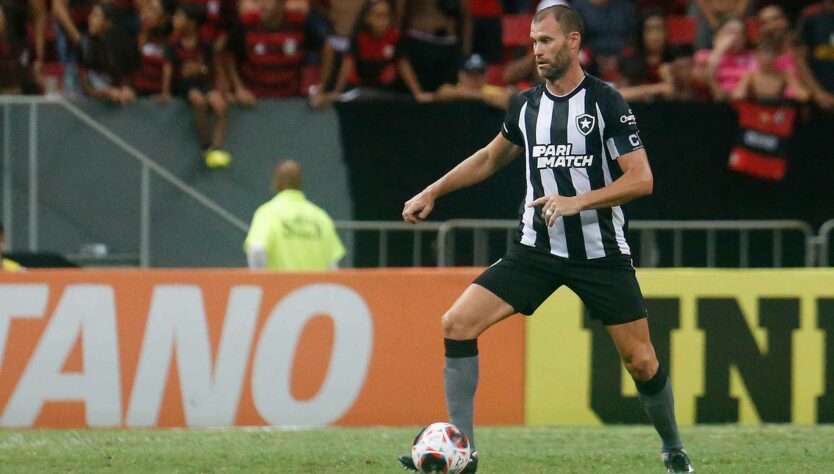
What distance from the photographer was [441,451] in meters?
6.62

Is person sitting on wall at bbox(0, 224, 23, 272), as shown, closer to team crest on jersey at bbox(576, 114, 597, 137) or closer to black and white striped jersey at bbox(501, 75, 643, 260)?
black and white striped jersey at bbox(501, 75, 643, 260)

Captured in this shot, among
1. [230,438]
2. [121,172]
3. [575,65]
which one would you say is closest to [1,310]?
[230,438]

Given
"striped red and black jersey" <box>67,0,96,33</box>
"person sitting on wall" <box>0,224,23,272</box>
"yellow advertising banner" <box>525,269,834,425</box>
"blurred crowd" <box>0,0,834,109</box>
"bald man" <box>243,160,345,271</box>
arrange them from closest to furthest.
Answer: "yellow advertising banner" <box>525,269,834,425</box> < "person sitting on wall" <box>0,224,23,272</box> < "bald man" <box>243,160,345,271</box> < "blurred crowd" <box>0,0,834,109</box> < "striped red and black jersey" <box>67,0,96,33</box>

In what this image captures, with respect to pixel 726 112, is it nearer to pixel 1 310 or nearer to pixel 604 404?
pixel 604 404

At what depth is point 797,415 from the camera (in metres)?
9.96

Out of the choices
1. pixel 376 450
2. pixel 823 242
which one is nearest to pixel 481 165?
pixel 376 450

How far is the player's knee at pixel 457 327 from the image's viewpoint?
697 centimetres

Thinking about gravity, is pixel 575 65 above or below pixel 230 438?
above

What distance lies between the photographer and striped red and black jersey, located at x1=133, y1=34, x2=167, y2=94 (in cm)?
1308

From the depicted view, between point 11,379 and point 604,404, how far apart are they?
153 inches

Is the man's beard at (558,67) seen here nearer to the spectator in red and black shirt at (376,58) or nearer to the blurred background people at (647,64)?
the blurred background people at (647,64)

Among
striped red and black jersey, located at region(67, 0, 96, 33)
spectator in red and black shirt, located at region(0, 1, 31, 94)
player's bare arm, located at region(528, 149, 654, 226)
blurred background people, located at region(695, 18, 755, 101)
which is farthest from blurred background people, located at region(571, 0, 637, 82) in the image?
player's bare arm, located at region(528, 149, 654, 226)

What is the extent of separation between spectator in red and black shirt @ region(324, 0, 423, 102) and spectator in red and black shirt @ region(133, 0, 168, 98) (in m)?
1.56

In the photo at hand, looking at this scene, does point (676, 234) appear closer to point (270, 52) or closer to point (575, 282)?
point (270, 52)
